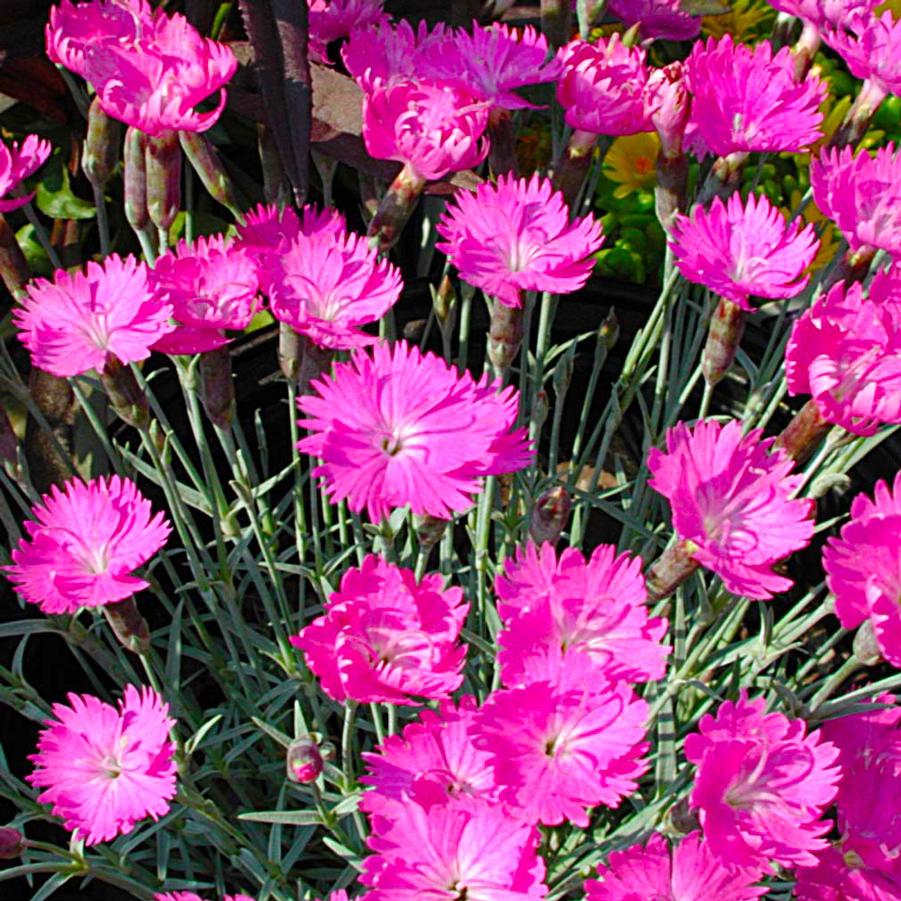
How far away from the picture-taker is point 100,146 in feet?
2.65

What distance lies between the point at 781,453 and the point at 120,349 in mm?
399

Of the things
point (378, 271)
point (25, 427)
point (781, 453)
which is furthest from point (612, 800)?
point (25, 427)

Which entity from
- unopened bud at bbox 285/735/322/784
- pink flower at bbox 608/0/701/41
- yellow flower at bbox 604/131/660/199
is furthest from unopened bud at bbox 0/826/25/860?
yellow flower at bbox 604/131/660/199

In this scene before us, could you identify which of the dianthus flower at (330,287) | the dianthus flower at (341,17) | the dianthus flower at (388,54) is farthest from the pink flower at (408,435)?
the dianthus flower at (341,17)

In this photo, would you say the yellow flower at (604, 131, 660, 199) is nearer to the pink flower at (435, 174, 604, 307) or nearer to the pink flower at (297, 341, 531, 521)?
the pink flower at (435, 174, 604, 307)

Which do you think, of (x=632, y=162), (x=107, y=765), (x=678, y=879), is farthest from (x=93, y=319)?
(x=632, y=162)

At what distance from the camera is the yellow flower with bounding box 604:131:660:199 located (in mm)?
1481

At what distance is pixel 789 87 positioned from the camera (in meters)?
0.82

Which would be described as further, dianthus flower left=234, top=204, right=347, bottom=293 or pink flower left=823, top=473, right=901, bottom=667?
dianthus flower left=234, top=204, right=347, bottom=293

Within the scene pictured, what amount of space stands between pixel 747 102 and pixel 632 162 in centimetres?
70

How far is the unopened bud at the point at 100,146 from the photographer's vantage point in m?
0.79

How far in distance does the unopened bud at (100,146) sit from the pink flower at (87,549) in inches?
10.1

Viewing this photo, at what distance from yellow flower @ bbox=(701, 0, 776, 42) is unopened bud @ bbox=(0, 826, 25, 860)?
1364 mm

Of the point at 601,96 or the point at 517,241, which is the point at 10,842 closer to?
the point at 517,241
